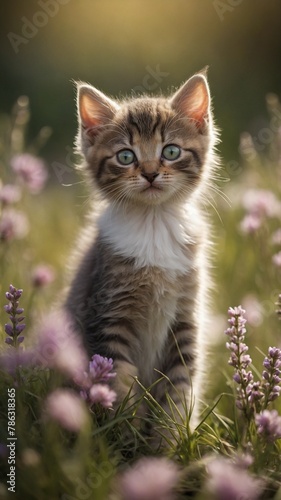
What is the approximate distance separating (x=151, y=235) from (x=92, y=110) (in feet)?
1.62

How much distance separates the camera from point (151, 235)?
221 centimetres

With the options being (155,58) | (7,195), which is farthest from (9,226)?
(155,58)

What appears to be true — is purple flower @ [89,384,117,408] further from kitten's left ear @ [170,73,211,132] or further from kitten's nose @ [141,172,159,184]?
kitten's left ear @ [170,73,211,132]

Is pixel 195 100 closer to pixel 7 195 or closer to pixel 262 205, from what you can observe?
pixel 262 205

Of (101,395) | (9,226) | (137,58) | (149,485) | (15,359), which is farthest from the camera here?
(137,58)

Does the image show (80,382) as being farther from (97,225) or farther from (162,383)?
(97,225)

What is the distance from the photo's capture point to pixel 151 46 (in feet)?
20.8

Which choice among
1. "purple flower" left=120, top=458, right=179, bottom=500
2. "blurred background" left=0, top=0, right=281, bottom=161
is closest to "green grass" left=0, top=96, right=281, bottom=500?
"purple flower" left=120, top=458, right=179, bottom=500

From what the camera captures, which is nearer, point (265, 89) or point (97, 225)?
point (97, 225)

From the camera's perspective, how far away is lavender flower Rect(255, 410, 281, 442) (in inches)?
60.4

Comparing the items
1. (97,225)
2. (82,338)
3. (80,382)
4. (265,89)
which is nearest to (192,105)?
(97,225)

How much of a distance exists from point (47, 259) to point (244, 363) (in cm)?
206

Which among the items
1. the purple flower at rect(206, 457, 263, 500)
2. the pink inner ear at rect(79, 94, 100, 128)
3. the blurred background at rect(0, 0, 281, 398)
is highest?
the blurred background at rect(0, 0, 281, 398)

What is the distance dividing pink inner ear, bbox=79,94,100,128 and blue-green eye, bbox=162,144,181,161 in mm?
305
